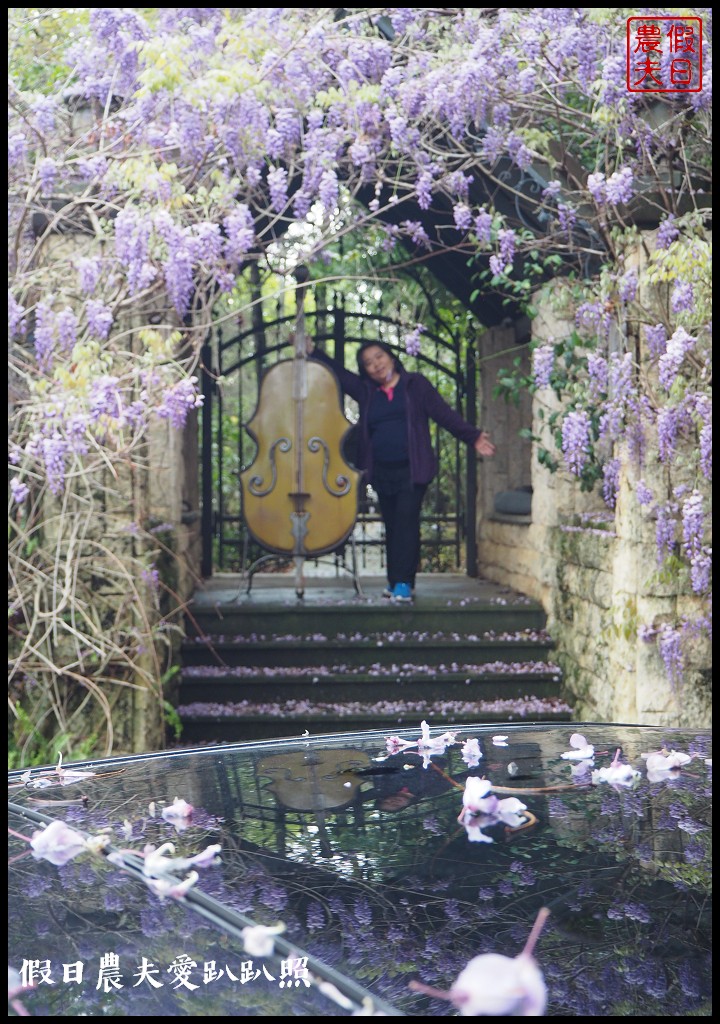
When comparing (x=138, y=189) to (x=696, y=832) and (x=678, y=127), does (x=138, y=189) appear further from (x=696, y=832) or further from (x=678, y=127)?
(x=696, y=832)

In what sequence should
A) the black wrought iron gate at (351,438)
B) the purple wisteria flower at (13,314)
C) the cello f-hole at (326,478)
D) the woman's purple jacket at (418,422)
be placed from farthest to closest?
the black wrought iron gate at (351,438) < the woman's purple jacket at (418,422) < the cello f-hole at (326,478) < the purple wisteria flower at (13,314)

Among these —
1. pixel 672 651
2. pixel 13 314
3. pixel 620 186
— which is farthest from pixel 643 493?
pixel 13 314

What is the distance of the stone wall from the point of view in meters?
4.62

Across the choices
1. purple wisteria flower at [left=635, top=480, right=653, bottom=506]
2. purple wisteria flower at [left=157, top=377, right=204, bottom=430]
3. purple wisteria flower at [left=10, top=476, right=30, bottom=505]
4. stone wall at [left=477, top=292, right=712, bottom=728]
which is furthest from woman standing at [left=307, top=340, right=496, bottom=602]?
A: purple wisteria flower at [left=10, top=476, right=30, bottom=505]

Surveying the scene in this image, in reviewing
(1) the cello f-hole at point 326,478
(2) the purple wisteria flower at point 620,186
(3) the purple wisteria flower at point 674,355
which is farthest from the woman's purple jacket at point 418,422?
(3) the purple wisteria flower at point 674,355

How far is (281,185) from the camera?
195 inches

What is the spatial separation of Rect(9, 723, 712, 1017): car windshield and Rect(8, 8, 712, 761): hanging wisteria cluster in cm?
295

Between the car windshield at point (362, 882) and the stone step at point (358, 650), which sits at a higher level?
the car windshield at point (362, 882)

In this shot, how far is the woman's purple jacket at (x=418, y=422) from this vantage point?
636cm

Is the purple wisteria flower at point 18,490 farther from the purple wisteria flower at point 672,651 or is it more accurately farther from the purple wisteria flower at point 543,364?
the purple wisteria flower at point 672,651

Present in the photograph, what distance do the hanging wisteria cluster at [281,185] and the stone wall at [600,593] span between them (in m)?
0.17

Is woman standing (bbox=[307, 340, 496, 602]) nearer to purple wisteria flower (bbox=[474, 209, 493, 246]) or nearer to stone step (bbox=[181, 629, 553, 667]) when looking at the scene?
stone step (bbox=[181, 629, 553, 667])

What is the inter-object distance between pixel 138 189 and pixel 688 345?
2137mm

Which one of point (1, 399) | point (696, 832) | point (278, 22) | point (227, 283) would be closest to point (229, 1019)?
point (696, 832)
